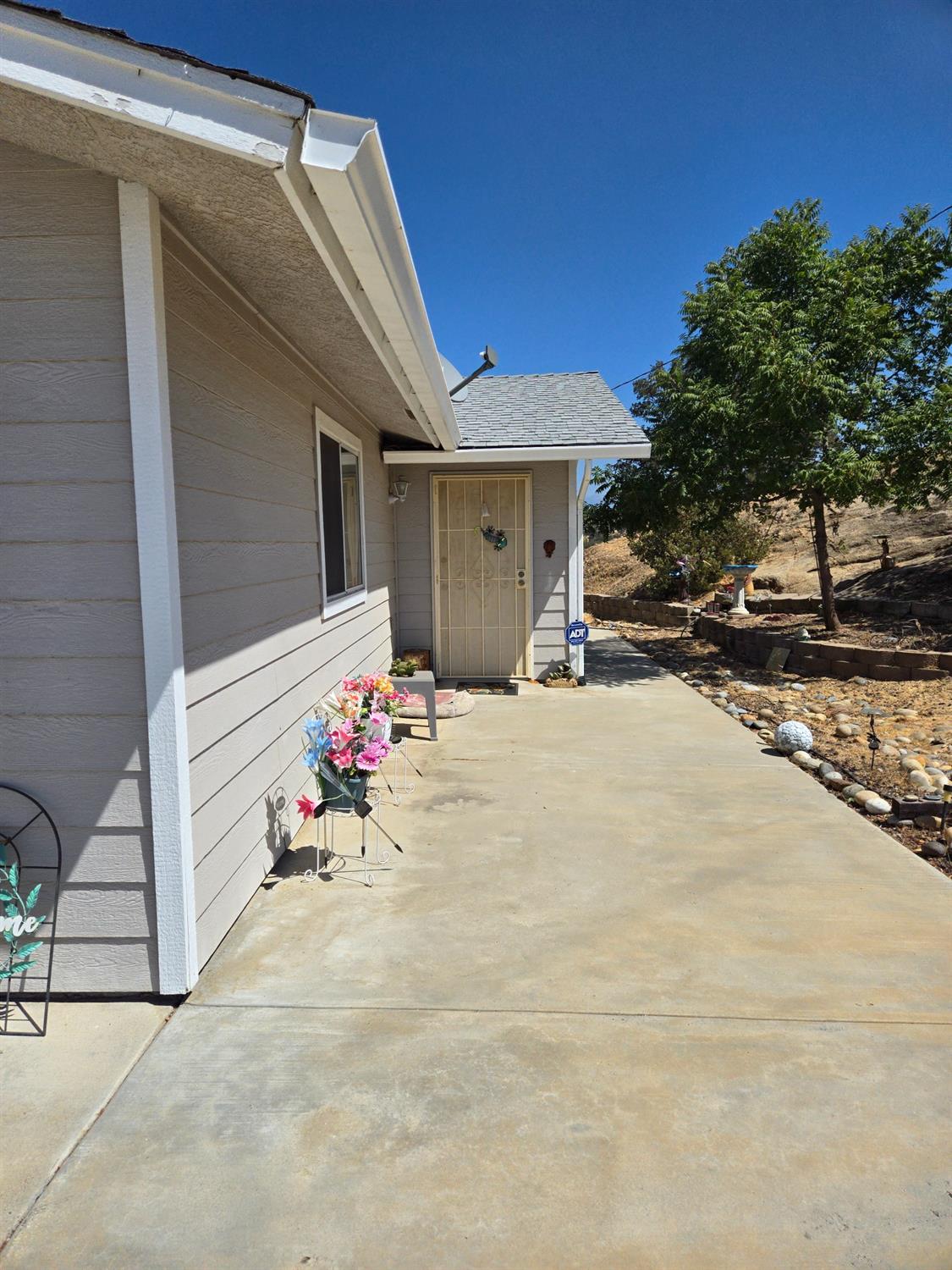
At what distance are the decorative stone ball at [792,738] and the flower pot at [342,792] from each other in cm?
322

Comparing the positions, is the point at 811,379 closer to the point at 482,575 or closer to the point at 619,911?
the point at 482,575

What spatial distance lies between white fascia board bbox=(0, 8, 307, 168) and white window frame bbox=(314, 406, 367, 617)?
267 centimetres

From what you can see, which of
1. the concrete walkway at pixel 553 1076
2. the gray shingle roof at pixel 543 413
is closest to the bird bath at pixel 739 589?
the gray shingle roof at pixel 543 413

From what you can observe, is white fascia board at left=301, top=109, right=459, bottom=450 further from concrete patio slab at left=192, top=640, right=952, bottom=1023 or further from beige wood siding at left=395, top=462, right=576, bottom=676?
beige wood siding at left=395, top=462, right=576, bottom=676

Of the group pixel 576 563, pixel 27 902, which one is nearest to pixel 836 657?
pixel 576 563

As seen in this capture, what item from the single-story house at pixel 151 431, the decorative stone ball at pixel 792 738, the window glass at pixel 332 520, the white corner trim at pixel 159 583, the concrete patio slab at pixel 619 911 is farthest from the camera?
the decorative stone ball at pixel 792 738

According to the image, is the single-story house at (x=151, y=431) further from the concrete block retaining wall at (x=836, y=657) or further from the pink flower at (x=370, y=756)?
the concrete block retaining wall at (x=836, y=657)

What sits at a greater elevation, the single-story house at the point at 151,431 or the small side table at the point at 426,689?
the single-story house at the point at 151,431

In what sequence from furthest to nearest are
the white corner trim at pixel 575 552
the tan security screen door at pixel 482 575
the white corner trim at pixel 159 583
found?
the tan security screen door at pixel 482 575, the white corner trim at pixel 575 552, the white corner trim at pixel 159 583

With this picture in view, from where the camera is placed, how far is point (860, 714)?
6258 mm

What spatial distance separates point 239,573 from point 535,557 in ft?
16.3

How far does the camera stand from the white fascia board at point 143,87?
1.76 m

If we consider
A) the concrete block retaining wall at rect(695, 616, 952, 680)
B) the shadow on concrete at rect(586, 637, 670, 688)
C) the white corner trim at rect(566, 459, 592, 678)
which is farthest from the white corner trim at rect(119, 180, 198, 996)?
the concrete block retaining wall at rect(695, 616, 952, 680)

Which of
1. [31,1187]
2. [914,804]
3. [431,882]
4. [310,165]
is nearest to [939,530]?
[914,804]
